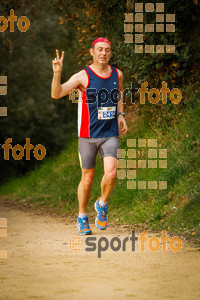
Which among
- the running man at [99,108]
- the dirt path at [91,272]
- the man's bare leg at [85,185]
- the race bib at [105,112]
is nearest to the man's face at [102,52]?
the running man at [99,108]

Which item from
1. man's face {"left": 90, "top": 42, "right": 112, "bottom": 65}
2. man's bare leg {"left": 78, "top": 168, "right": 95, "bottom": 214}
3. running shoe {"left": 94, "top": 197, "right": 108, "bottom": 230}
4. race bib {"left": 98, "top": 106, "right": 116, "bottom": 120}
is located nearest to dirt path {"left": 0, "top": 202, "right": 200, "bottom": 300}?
running shoe {"left": 94, "top": 197, "right": 108, "bottom": 230}

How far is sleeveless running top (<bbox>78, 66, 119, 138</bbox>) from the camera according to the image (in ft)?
24.4

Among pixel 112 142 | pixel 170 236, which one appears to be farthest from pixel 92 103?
pixel 170 236

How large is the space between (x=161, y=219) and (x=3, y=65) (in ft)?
45.5

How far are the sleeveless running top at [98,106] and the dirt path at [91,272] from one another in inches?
58.2

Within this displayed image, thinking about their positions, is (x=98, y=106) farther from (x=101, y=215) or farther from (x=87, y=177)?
(x=101, y=215)

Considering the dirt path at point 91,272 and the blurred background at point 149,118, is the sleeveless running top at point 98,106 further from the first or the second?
the blurred background at point 149,118

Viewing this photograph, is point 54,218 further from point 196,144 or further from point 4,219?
point 196,144

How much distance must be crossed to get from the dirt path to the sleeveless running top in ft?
4.85

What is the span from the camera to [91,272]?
18.3 ft

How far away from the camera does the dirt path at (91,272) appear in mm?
4797

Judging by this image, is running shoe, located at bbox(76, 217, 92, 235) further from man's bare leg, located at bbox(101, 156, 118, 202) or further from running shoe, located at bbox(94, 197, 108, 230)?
man's bare leg, located at bbox(101, 156, 118, 202)

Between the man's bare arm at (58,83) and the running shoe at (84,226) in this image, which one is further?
the running shoe at (84,226)

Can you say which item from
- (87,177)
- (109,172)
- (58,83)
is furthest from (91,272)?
(58,83)
